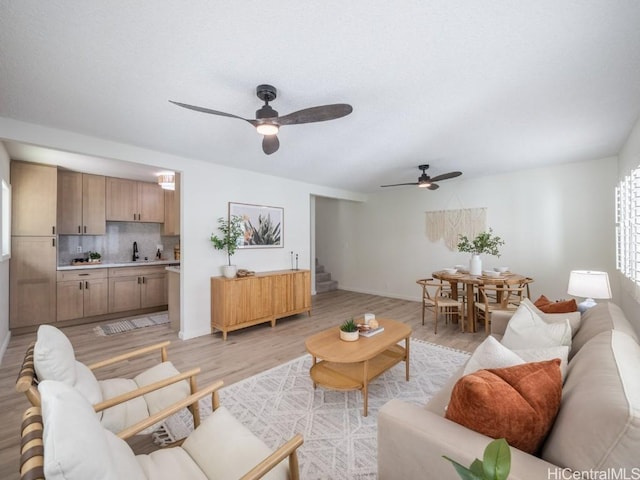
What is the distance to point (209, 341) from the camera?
382cm

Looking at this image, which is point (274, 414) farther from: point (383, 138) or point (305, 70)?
point (383, 138)

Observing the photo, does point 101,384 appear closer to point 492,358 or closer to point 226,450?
point 226,450

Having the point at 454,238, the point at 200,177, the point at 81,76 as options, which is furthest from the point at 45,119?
the point at 454,238

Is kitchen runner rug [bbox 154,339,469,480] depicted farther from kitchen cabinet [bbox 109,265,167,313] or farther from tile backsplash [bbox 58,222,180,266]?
tile backsplash [bbox 58,222,180,266]

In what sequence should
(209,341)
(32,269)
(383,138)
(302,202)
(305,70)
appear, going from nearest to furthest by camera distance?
1. (305,70)
2. (383,138)
3. (209,341)
4. (32,269)
5. (302,202)

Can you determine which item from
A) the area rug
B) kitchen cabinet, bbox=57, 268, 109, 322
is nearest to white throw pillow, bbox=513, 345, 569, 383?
the area rug

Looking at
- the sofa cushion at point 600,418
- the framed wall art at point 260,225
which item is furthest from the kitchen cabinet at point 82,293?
the sofa cushion at point 600,418

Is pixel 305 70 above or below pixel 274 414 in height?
above

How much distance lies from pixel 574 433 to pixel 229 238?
13.2 ft

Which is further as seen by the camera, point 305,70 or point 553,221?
point 553,221

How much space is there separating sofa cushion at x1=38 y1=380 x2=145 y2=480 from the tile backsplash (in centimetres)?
532

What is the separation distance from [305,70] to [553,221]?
4.82 m

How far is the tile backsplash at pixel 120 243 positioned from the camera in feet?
16.2

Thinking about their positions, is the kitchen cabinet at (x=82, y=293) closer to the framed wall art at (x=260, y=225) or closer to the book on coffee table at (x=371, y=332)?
the framed wall art at (x=260, y=225)
